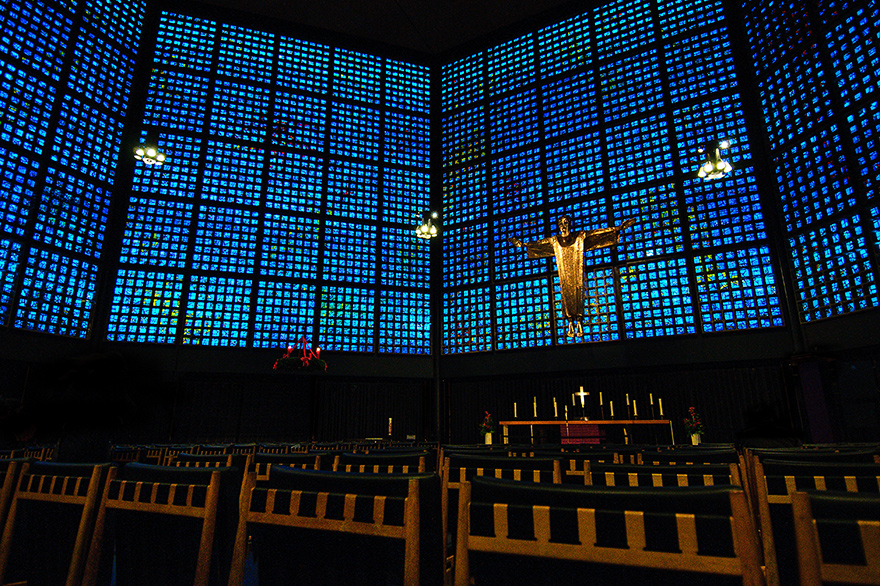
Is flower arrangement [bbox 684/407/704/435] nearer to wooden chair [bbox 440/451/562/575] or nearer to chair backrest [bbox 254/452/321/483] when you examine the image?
wooden chair [bbox 440/451/562/575]

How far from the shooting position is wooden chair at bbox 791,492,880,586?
1058 millimetres

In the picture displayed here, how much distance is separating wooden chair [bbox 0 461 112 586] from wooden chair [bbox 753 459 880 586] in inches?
120

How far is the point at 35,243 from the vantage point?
1567 centimetres

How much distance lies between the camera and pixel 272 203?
19.9 meters

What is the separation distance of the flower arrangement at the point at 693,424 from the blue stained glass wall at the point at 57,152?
19.4 metres

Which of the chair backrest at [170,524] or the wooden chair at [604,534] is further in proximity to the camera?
the chair backrest at [170,524]

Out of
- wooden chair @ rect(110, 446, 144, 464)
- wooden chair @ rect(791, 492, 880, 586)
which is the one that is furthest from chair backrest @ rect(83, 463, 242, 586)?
wooden chair @ rect(110, 446, 144, 464)

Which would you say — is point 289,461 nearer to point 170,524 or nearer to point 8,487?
point 170,524

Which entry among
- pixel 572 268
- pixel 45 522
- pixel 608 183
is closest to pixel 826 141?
pixel 608 183

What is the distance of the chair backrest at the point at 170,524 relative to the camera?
2000mm

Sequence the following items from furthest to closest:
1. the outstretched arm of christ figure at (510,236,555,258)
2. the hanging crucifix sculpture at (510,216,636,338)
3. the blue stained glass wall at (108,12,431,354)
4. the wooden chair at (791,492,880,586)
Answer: the blue stained glass wall at (108,12,431,354)
the outstretched arm of christ figure at (510,236,555,258)
the hanging crucifix sculpture at (510,216,636,338)
the wooden chair at (791,492,880,586)

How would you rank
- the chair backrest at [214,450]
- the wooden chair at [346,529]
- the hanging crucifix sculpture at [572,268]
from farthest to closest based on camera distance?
the hanging crucifix sculpture at [572,268]
the chair backrest at [214,450]
the wooden chair at [346,529]

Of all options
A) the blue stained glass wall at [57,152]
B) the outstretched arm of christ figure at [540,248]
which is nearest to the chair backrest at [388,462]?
the outstretched arm of christ figure at [540,248]

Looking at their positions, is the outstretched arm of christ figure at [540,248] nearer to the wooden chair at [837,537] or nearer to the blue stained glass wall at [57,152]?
the blue stained glass wall at [57,152]
